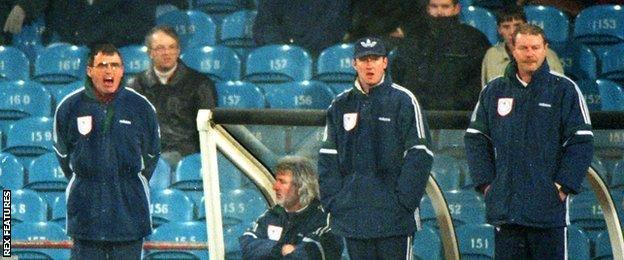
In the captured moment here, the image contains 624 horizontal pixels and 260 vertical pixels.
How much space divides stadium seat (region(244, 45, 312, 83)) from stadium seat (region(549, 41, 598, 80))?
4.24ft

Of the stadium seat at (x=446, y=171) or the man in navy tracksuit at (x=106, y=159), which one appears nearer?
the stadium seat at (x=446, y=171)

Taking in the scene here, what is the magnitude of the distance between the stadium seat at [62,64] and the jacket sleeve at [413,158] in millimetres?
2768

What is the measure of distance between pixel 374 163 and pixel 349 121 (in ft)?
0.66

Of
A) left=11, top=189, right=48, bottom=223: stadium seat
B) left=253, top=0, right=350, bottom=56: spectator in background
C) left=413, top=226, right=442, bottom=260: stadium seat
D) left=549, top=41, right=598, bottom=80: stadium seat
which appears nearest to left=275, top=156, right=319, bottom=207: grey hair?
left=413, top=226, right=442, bottom=260: stadium seat

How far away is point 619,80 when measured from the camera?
6.58 metres

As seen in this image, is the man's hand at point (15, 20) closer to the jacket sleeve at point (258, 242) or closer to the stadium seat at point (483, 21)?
the stadium seat at point (483, 21)

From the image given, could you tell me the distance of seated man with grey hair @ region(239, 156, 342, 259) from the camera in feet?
17.4

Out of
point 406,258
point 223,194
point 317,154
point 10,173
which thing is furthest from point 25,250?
point 406,258

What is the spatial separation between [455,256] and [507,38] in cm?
127

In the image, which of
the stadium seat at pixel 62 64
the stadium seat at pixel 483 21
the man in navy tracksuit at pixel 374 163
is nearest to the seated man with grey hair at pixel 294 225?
the man in navy tracksuit at pixel 374 163

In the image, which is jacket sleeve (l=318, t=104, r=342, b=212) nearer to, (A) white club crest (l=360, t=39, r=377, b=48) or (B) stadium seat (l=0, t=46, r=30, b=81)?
(A) white club crest (l=360, t=39, r=377, b=48)

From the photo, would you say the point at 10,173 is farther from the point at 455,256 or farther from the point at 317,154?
the point at 455,256

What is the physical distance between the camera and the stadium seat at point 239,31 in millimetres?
7266

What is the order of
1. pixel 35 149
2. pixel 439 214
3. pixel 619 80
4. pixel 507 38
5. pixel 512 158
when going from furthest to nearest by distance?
pixel 35 149 → pixel 619 80 → pixel 507 38 → pixel 439 214 → pixel 512 158
